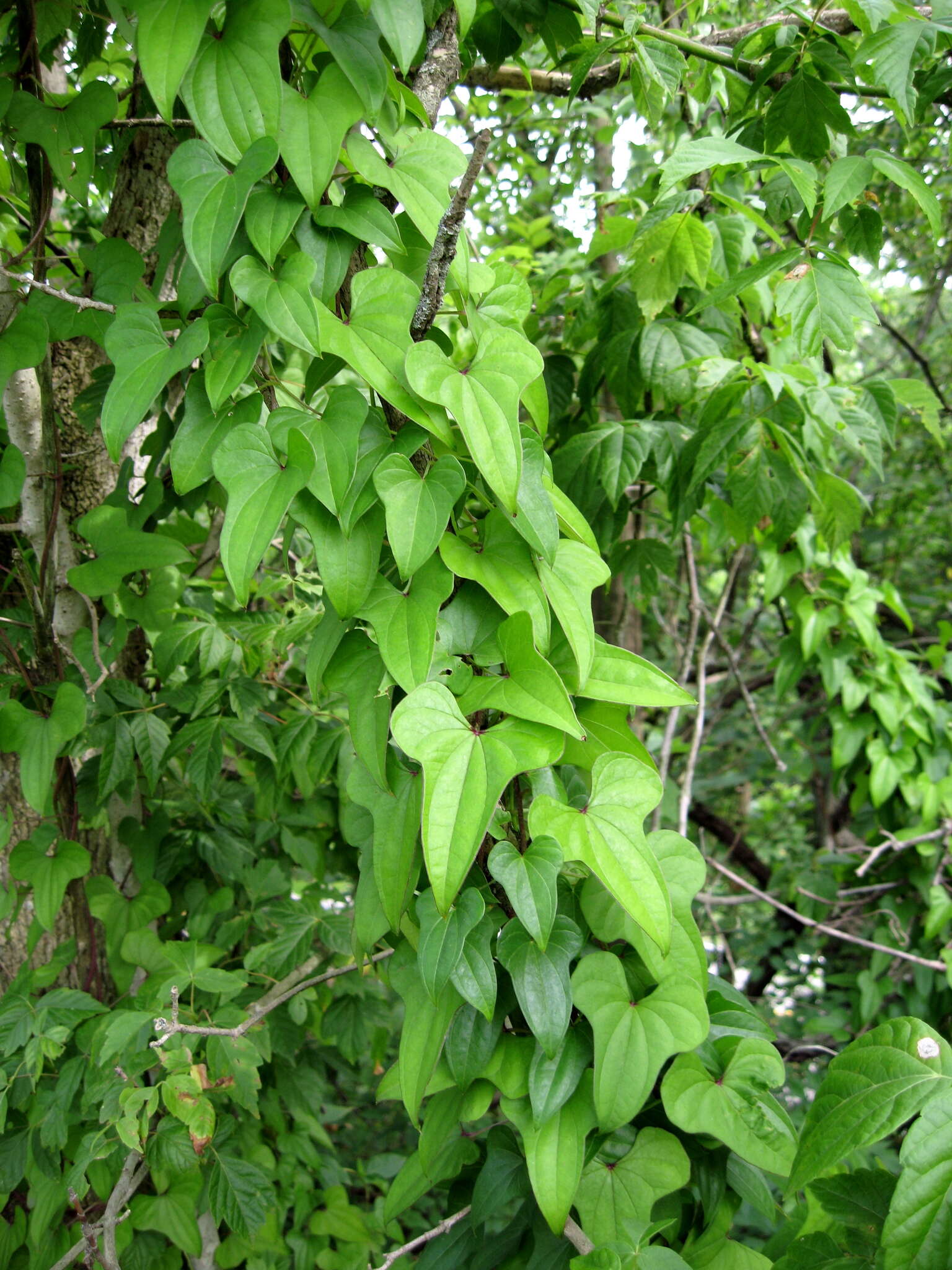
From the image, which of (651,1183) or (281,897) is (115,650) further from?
(651,1183)

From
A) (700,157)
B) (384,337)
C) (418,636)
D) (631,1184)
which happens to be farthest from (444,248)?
(631,1184)

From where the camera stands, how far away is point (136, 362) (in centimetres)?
75

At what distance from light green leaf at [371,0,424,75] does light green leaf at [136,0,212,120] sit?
0.41 feet

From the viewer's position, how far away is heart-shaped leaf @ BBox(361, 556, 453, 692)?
0.65m

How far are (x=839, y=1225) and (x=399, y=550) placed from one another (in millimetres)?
739

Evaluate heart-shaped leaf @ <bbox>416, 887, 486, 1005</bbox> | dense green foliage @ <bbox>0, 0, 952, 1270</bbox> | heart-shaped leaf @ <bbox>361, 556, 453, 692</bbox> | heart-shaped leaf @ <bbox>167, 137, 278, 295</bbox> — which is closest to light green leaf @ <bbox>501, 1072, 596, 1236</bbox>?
dense green foliage @ <bbox>0, 0, 952, 1270</bbox>

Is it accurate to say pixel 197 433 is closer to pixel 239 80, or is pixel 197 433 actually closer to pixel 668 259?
pixel 239 80

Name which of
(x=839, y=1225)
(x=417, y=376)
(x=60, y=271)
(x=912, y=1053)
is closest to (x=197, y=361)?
(x=417, y=376)

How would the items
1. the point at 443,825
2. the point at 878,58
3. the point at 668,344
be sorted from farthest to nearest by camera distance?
the point at 668,344
the point at 878,58
the point at 443,825

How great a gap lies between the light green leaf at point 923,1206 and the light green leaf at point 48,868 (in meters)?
0.96

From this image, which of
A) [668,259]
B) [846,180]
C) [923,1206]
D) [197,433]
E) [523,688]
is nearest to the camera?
[923,1206]

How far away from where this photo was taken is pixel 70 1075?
Answer: 1.09m

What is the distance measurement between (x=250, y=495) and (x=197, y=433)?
121mm

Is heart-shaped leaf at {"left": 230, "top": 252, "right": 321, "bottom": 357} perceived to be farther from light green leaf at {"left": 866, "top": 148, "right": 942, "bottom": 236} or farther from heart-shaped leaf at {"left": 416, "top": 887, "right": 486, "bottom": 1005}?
light green leaf at {"left": 866, "top": 148, "right": 942, "bottom": 236}
